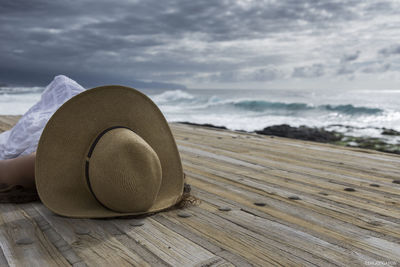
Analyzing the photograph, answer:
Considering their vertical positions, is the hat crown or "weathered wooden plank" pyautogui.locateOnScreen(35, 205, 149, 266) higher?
the hat crown

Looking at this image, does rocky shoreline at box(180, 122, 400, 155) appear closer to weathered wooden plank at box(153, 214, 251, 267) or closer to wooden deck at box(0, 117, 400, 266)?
wooden deck at box(0, 117, 400, 266)

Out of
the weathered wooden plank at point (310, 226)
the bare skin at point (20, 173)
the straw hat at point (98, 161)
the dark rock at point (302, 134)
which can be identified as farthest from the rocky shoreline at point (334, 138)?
the straw hat at point (98, 161)

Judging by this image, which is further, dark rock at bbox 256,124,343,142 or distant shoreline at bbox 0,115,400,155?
dark rock at bbox 256,124,343,142

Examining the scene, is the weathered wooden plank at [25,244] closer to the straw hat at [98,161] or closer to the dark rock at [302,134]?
the straw hat at [98,161]

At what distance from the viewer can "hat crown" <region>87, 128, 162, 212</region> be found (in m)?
1.54

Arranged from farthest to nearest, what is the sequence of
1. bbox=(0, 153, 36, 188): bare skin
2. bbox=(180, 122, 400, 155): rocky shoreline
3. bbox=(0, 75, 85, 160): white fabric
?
Answer: bbox=(180, 122, 400, 155): rocky shoreline → bbox=(0, 75, 85, 160): white fabric → bbox=(0, 153, 36, 188): bare skin

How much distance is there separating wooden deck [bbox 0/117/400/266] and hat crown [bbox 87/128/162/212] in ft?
0.39

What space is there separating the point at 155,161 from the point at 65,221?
1.65 ft

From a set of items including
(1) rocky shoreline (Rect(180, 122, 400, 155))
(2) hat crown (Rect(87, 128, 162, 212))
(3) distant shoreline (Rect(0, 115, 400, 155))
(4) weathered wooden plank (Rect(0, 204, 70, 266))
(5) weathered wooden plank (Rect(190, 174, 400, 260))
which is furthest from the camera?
(1) rocky shoreline (Rect(180, 122, 400, 155))

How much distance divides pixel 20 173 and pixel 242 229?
1.29 m

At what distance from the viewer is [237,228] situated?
5.17ft

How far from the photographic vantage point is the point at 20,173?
198 centimetres

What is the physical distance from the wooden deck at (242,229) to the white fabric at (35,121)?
1.96 feet

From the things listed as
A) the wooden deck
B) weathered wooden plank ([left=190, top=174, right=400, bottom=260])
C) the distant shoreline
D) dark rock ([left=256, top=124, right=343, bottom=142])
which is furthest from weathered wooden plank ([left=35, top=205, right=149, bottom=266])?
dark rock ([left=256, top=124, right=343, bottom=142])
